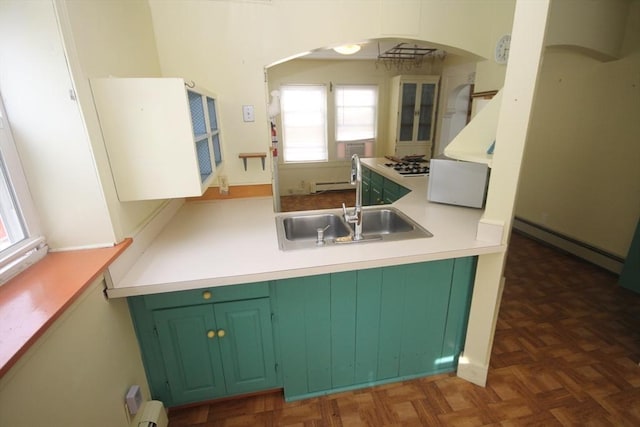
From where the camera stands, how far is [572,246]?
3.14 metres

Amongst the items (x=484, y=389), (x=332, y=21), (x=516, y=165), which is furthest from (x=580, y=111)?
(x=484, y=389)

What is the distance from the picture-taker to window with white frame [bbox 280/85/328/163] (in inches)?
210

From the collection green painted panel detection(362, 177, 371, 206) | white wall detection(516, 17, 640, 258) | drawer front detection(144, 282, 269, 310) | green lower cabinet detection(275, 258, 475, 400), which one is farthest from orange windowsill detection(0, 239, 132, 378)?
white wall detection(516, 17, 640, 258)

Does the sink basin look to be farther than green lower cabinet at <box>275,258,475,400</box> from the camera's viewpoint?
Yes

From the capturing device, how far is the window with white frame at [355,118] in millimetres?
5531

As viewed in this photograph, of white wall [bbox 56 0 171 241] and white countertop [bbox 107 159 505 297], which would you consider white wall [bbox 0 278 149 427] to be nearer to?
white countertop [bbox 107 159 505 297]

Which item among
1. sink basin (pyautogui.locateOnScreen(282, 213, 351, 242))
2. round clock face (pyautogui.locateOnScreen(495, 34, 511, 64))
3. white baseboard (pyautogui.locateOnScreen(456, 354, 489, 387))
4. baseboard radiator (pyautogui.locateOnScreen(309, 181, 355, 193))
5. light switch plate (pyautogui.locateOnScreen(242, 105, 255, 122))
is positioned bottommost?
white baseboard (pyautogui.locateOnScreen(456, 354, 489, 387))

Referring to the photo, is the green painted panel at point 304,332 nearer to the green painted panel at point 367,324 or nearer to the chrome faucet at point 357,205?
the green painted panel at point 367,324

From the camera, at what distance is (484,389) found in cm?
169

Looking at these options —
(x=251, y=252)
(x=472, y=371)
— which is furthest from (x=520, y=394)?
(x=251, y=252)

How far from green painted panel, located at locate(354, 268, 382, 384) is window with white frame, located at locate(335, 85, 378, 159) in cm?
455

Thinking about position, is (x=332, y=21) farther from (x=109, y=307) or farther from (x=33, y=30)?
(x=109, y=307)

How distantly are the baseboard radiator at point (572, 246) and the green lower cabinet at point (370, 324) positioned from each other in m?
2.24

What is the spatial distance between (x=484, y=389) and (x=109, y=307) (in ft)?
6.53
